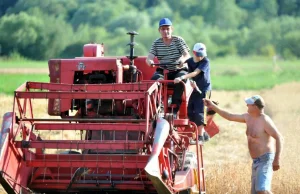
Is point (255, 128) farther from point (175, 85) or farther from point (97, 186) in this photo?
point (97, 186)

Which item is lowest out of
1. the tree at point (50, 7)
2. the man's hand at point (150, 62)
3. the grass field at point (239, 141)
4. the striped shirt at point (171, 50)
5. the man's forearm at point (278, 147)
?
the grass field at point (239, 141)

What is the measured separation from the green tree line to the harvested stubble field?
1715 centimetres

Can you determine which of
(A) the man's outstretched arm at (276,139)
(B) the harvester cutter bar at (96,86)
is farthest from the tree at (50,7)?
(A) the man's outstretched arm at (276,139)

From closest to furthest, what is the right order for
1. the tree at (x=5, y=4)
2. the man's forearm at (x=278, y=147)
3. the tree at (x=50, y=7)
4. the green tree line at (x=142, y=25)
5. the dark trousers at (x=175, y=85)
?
the man's forearm at (x=278, y=147), the dark trousers at (x=175, y=85), the tree at (x=50, y=7), the green tree line at (x=142, y=25), the tree at (x=5, y=4)

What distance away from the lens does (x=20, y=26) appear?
42625 mm

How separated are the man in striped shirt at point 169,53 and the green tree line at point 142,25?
96.3 ft

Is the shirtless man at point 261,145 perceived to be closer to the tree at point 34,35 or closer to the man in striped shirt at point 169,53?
the man in striped shirt at point 169,53

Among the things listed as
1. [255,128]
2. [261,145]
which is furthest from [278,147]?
[255,128]

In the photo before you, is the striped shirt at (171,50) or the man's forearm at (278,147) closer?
the man's forearm at (278,147)

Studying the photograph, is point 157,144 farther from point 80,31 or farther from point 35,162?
point 80,31

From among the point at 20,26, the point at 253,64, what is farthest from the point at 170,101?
the point at 253,64

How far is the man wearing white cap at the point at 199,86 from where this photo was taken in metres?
12.4

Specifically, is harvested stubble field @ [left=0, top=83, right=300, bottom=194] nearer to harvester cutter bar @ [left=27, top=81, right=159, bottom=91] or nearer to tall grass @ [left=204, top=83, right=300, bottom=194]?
tall grass @ [left=204, top=83, right=300, bottom=194]

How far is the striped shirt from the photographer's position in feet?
40.9
